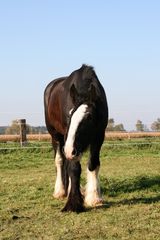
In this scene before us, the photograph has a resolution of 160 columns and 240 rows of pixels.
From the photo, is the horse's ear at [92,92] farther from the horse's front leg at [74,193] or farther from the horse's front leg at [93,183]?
the horse's front leg at [74,193]

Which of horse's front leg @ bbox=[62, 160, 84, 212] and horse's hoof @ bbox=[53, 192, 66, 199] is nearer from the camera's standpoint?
horse's front leg @ bbox=[62, 160, 84, 212]

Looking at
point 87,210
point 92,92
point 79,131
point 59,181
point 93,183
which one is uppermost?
point 92,92

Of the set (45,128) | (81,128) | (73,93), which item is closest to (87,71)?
(73,93)

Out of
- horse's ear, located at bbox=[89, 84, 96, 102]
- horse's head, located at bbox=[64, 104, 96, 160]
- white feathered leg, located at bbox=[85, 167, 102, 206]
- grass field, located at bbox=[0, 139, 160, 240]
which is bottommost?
grass field, located at bbox=[0, 139, 160, 240]

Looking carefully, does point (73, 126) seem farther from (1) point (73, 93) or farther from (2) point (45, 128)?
(2) point (45, 128)

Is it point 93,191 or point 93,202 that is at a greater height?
point 93,191

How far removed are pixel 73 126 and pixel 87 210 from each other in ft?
4.09

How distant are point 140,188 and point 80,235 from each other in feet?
11.1

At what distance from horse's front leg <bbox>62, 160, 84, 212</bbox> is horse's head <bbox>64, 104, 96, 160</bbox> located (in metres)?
0.41

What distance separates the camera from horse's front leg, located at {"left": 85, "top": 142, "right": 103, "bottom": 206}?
22.0 feet

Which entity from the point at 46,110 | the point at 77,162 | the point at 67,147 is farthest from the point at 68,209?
the point at 46,110

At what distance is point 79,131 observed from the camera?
5.98 meters

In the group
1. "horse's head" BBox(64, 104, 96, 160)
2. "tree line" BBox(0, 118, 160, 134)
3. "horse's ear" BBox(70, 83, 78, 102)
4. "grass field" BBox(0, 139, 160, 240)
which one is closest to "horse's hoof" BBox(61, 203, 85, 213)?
"grass field" BBox(0, 139, 160, 240)

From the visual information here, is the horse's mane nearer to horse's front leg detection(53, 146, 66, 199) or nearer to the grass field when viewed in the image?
the grass field
